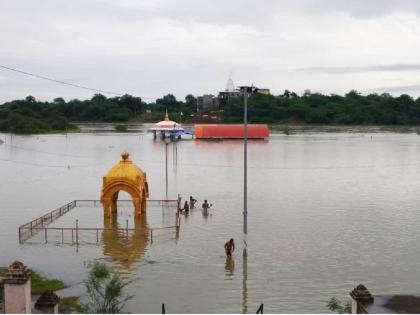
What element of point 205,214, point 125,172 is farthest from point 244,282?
point 205,214

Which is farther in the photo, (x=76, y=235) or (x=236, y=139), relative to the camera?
(x=236, y=139)

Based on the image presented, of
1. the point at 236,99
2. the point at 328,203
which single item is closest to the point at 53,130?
the point at 236,99

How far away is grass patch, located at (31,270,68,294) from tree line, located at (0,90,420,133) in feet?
375

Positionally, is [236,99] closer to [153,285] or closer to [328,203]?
[328,203]

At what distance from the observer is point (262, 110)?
6166 inches

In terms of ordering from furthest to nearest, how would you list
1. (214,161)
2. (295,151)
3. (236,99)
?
(236,99) < (295,151) < (214,161)

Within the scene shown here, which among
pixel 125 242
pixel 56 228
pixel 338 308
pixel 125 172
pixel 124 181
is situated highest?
pixel 125 172

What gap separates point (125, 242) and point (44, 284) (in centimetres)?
636

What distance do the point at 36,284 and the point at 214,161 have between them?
150ft

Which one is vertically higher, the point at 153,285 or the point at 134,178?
the point at 134,178

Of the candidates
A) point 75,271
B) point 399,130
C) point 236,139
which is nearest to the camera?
point 75,271

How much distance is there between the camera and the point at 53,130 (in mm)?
134875

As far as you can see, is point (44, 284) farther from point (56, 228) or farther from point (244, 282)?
point (56, 228)

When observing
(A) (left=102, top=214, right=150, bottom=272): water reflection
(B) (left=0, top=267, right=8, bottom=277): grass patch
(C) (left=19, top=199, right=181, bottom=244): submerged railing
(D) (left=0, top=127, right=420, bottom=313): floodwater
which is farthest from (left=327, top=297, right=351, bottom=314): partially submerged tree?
(C) (left=19, top=199, right=181, bottom=244): submerged railing
